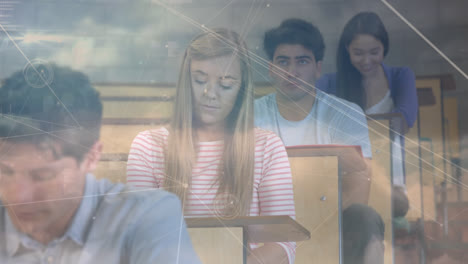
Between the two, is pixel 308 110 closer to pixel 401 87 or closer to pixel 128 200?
pixel 401 87

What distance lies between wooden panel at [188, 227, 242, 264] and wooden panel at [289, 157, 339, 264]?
177 mm

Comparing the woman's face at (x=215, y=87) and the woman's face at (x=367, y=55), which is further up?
the woman's face at (x=367, y=55)

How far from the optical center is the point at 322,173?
57.4 inches

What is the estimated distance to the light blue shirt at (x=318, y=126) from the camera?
1.49 metres

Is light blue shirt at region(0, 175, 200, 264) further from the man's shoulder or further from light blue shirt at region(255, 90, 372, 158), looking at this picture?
light blue shirt at region(255, 90, 372, 158)

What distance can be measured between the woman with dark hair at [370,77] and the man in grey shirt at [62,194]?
0.61 meters

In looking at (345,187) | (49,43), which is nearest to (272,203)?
(345,187)

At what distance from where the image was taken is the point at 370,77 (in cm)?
154

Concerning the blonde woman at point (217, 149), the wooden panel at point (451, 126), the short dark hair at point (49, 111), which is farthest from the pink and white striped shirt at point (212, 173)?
the wooden panel at point (451, 126)

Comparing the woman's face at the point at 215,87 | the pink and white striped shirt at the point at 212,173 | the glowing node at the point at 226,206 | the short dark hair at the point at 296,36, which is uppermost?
the short dark hair at the point at 296,36

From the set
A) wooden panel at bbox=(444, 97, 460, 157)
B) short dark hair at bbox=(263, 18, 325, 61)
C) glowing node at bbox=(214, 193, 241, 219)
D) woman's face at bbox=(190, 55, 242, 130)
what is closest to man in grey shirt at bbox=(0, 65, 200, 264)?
glowing node at bbox=(214, 193, 241, 219)

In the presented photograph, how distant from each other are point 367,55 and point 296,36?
0.22 metres

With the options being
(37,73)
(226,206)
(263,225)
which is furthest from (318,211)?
(37,73)

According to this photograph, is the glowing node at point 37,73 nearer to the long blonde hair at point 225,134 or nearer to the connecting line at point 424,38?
the long blonde hair at point 225,134
